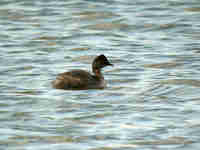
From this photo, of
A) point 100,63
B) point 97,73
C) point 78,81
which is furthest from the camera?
point 100,63

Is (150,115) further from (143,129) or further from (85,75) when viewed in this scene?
(85,75)

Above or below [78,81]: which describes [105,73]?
below

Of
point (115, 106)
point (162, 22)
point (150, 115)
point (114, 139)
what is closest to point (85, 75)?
point (115, 106)

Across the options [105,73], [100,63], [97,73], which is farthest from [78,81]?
[105,73]

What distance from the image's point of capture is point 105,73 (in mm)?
15953

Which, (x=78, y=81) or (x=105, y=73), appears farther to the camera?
(x=105, y=73)

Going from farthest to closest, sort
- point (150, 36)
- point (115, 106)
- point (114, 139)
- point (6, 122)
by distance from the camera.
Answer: point (150, 36) < point (115, 106) < point (6, 122) < point (114, 139)

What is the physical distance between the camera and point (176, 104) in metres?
12.9

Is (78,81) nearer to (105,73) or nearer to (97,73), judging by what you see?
(97,73)

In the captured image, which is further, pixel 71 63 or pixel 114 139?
pixel 71 63

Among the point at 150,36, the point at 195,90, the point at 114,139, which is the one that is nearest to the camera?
the point at 114,139

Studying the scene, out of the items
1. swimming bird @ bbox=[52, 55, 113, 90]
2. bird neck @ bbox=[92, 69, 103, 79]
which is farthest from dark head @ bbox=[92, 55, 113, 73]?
swimming bird @ bbox=[52, 55, 113, 90]

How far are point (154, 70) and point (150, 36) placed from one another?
12.9ft

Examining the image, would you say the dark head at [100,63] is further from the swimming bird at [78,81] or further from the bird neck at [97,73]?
the swimming bird at [78,81]
